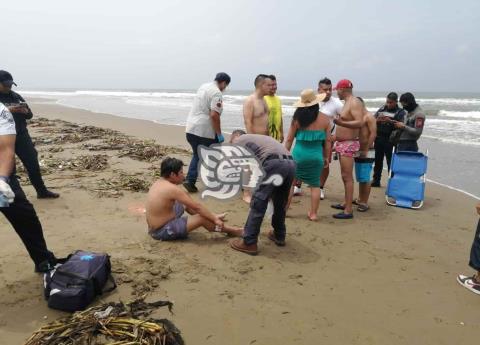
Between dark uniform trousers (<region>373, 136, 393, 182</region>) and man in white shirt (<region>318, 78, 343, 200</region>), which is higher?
man in white shirt (<region>318, 78, 343, 200</region>)

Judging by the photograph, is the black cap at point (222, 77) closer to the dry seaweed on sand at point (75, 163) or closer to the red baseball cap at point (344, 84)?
the red baseball cap at point (344, 84)

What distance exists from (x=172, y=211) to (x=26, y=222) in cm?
143

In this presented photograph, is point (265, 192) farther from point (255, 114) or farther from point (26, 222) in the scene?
point (26, 222)

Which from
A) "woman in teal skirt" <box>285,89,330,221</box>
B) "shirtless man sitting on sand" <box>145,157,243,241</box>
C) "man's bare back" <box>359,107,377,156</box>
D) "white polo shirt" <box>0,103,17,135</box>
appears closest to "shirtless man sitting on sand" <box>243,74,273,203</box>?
"woman in teal skirt" <box>285,89,330,221</box>

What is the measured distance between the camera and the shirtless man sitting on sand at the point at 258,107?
5.21m

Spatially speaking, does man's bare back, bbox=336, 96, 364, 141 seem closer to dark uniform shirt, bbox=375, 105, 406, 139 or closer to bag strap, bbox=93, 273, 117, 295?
dark uniform shirt, bbox=375, 105, 406, 139

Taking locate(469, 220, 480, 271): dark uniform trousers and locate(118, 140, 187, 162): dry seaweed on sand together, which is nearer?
locate(469, 220, 480, 271): dark uniform trousers

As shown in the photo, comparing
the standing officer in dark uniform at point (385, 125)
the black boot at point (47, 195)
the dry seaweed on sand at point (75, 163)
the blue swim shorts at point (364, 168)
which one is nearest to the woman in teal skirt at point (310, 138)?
the blue swim shorts at point (364, 168)

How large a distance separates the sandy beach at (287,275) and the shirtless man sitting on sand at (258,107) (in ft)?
3.84

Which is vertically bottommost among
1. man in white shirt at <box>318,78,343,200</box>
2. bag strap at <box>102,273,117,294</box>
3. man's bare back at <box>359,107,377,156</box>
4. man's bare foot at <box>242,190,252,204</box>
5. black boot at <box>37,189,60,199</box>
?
man's bare foot at <box>242,190,252,204</box>

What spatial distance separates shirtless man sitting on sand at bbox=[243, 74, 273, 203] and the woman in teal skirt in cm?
70

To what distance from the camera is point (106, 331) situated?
2.37 meters

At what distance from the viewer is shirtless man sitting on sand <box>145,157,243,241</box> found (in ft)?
12.6

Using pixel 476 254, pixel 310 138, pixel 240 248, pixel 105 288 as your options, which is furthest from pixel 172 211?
pixel 476 254
